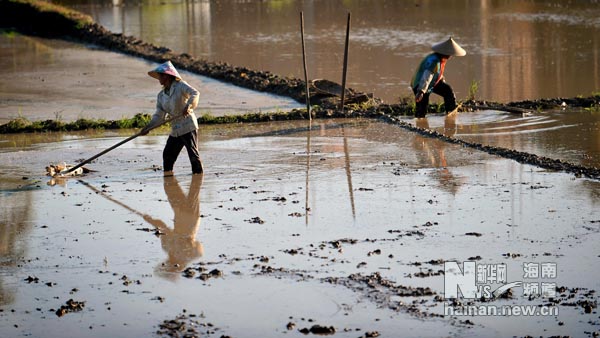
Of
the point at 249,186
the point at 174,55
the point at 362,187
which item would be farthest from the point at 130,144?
the point at 174,55

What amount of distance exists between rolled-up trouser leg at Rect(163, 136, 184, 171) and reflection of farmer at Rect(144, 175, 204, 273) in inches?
8.3

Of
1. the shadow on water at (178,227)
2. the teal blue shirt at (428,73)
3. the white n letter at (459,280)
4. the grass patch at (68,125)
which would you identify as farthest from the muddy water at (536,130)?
the white n letter at (459,280)

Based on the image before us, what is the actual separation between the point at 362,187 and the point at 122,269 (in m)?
2.82

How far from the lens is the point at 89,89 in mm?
16047

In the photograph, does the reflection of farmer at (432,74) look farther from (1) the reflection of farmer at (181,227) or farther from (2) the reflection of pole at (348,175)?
(1) the reflection of farmer at (181,227)

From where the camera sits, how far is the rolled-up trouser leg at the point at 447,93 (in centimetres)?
1266

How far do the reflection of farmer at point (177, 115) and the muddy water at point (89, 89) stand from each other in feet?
12.2

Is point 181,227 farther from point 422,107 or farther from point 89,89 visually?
point 89,89

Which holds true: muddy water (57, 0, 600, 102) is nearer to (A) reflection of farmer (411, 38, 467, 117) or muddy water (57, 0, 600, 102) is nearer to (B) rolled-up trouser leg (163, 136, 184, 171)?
(A) reflection of farmer (411, 38, 467, 117)

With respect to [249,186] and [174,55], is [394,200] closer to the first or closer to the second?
[249,186]

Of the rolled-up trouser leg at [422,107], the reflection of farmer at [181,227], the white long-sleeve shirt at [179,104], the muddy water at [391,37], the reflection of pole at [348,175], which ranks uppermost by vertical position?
the muddy water at [391,37]

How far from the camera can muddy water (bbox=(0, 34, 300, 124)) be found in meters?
13.9

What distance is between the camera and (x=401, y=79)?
56.3 feet

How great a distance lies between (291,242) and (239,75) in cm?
959
